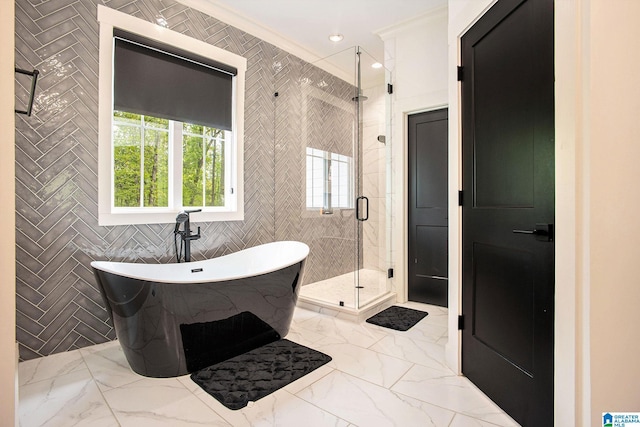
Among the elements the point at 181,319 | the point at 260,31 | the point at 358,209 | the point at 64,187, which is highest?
the point at 260,31

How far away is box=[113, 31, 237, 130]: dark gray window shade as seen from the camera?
2.53 metres

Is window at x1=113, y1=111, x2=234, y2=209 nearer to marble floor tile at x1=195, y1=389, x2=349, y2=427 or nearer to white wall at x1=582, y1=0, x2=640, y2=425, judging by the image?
marble floor tile at x1=195, y1=389, x2=349, y2=427

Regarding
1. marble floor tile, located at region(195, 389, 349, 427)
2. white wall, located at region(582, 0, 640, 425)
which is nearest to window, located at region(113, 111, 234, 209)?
marble floor tile, located at region(195, 389, 349, 427)

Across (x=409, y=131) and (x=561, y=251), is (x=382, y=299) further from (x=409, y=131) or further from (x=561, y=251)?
(x=561, y=251)

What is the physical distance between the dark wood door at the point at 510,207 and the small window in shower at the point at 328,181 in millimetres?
1735

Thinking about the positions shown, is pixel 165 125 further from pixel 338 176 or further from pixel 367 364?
pixel 367 364

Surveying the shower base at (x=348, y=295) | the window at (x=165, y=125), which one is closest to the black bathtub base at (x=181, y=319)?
the window at (x=165, y=125)

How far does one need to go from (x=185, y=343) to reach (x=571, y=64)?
2386 millimetres

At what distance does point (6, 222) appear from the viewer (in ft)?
2.69

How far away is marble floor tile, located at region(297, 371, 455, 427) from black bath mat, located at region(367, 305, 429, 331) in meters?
1.02

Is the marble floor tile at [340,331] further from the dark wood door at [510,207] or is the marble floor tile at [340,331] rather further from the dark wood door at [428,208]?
the dark wood door at [428,208]

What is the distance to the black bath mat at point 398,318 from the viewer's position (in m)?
2.88
